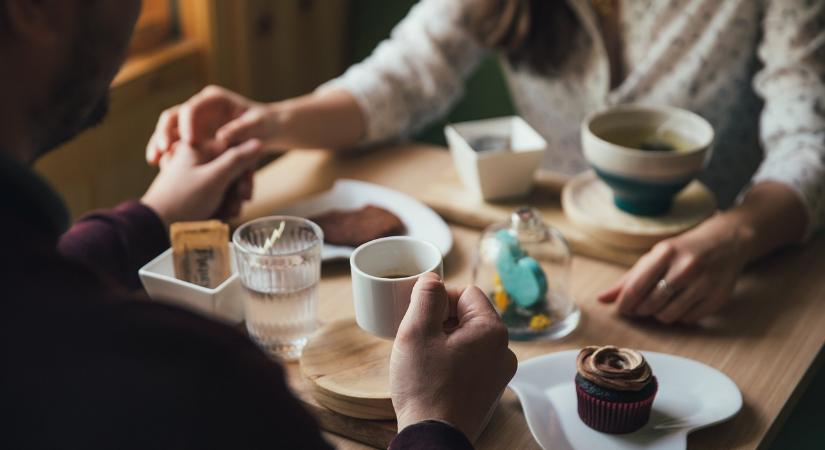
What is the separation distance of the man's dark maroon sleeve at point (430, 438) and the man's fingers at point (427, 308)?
0.09 meters

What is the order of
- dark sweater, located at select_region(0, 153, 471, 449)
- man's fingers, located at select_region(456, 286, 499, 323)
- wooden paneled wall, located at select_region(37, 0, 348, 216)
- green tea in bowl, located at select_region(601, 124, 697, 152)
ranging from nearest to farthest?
dark sweater, located at select_region(0, 153, 471, 449) → man's fingers, located at select_region(456, 286, 499, 323) → green tea in bowl, located at select_region(601, 124, 697, 152) → wooden paneled wall, located at select_region(37, 0, 348, 216)

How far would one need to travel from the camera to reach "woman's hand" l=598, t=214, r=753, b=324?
1171mm

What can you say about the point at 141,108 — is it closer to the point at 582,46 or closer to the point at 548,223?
the point at 582,46

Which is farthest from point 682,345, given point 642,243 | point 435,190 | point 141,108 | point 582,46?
point 141,108

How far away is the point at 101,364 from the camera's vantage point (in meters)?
0.62

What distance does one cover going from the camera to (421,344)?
90 centimetres

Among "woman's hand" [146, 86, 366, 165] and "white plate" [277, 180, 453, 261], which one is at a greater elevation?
"woman's hand" [146, 86, 366, 165]

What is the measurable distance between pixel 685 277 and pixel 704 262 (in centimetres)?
4

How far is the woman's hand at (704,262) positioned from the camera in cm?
117

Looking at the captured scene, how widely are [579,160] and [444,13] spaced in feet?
1.42

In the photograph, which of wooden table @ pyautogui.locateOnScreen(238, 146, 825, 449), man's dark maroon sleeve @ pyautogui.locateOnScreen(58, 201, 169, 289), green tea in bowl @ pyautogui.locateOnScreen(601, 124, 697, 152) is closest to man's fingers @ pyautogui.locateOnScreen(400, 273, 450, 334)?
wooden table @ pyautogui.locateOnScreen(238, 146, 825, 449)

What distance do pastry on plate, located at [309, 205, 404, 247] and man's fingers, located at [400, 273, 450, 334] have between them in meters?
0.37

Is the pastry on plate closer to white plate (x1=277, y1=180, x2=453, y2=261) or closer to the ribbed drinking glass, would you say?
white plate (x1=277, y1=180, x2=453, y2=261)

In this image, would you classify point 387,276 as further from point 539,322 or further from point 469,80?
point 469,80
